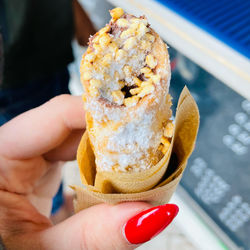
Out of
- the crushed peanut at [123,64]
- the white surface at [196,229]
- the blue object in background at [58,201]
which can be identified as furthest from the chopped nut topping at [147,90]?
the blue object in background at [58,201]

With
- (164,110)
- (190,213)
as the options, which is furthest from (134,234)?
(190,213)

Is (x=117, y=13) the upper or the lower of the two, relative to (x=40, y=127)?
upper

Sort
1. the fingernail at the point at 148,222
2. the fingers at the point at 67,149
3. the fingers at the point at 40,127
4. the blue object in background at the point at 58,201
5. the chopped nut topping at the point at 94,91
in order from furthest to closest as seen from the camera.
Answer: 1. the blue object in background at the point at 58,201
2. the fingers at the point at 67,149
3. the fingers at the point at 40,127
4. the fingernail at the point at 148,222
5. the chopped nut topping at the point at 94,91

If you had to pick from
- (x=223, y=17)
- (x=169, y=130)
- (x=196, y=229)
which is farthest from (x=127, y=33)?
(x=196, y=229)

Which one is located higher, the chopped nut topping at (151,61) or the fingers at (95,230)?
the chopped nut topping at (151,61)

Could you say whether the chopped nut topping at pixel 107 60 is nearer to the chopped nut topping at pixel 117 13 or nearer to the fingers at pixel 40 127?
the chopped nut topping at pixel 117 13

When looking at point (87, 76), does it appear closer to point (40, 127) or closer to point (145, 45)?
point (145, 45)
